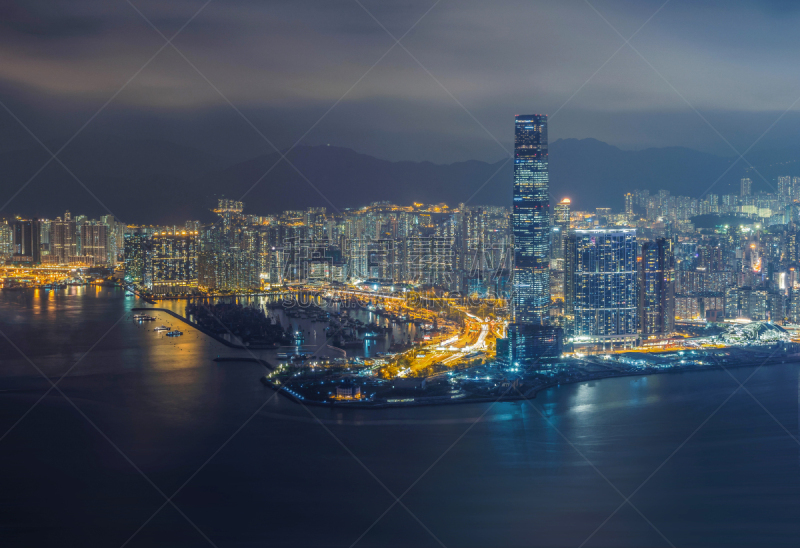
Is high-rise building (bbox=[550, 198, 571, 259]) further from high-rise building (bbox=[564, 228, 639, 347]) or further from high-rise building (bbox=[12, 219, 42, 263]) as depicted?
high-rise building (bbox=[12, 219, 42, 263])

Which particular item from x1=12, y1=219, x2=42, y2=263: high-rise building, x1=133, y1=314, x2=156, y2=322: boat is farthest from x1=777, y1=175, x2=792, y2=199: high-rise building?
x1=12, y1=219, x2=42, y2=263: high-rise building

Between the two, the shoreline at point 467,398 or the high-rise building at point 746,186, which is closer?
the shoreline at point 467,398

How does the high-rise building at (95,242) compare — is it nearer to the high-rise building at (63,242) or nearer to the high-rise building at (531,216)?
the high-rise building at (63,242)

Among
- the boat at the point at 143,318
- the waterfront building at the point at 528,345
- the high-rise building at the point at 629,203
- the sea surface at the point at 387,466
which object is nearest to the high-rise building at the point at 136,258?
the boat at the point at 143,318

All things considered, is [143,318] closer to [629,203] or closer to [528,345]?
[528,345]

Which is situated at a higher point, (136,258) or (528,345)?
(136,258)

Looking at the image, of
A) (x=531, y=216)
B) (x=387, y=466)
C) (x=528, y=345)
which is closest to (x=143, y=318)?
(x=531, y=216)

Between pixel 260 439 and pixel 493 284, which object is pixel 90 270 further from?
pixel 260 439
